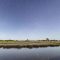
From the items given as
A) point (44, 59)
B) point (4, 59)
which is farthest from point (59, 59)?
point (4, 59)

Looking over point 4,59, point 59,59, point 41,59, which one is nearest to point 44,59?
point 41,59

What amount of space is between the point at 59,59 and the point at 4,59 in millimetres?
11841

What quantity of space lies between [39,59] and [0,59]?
27.6 feet

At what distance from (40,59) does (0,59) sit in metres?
8.61

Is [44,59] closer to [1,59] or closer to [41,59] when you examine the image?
[41,59]

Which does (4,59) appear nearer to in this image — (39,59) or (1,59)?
(1,59)

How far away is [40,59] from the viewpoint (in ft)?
90.9

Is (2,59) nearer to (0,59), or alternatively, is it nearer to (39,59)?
(0,59)

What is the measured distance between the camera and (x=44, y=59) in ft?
90.4

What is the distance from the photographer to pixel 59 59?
27.8 m

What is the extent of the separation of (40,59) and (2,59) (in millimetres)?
8167

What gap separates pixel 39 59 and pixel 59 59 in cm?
433

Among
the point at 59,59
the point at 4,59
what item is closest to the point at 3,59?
the point at 4,59

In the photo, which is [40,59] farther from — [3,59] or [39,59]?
[3,59]
